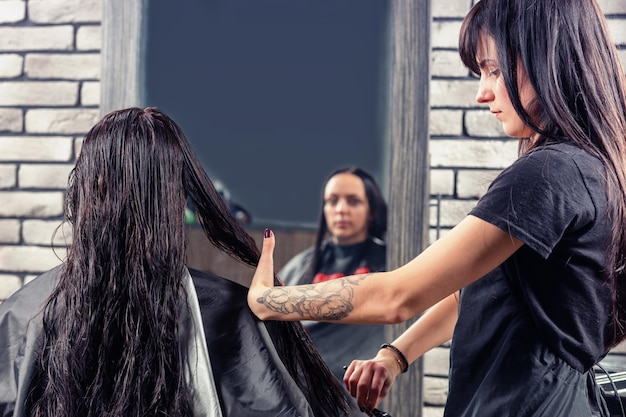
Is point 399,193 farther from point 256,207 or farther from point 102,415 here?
point 102,415

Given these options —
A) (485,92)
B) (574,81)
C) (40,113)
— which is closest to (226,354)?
(485,92)

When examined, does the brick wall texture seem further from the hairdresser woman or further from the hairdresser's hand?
the hairdresser woman

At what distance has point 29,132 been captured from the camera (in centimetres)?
316

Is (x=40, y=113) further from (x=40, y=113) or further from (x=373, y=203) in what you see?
(x=373, y=203)

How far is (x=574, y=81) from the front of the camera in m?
1.34

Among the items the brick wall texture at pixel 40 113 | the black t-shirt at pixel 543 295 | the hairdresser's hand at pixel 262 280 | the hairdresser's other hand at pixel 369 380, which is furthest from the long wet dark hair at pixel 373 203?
the black t-shirt at pixel 543 295

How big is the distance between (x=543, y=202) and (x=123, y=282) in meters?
0.80

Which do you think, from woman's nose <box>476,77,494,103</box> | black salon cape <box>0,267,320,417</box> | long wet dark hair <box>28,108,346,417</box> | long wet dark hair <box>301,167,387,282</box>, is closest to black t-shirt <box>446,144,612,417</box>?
woman's nose <box>476,77,494,103</box>

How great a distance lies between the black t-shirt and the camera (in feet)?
4.13

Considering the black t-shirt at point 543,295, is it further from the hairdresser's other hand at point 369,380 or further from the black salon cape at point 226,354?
the black salon cape at point 226,354

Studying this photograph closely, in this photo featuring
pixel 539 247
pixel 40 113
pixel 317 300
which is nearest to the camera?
pixel 539 247

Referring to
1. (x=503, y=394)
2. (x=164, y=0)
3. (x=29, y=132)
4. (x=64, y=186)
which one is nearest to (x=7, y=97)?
(x=29, y=132)

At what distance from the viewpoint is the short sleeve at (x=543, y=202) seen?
4.11ft

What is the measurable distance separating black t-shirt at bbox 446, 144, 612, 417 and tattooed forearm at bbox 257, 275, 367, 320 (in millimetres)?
236
